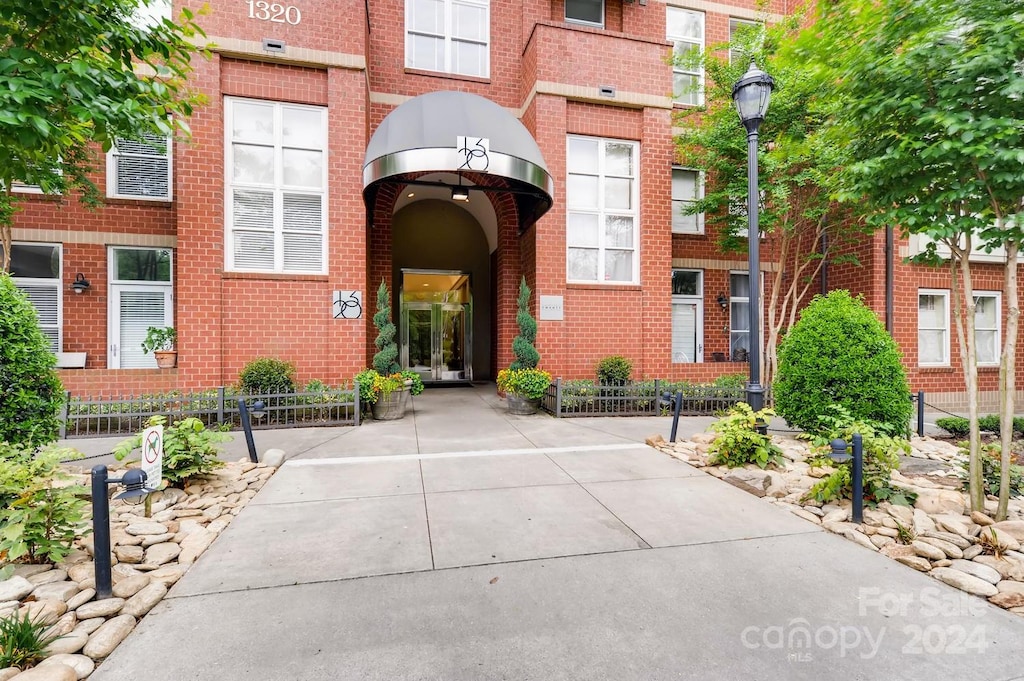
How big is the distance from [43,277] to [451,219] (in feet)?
32.7

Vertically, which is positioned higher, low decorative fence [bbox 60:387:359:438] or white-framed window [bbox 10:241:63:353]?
white-framed window [bbox 10:241:63:353]

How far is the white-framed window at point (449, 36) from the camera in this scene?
36.9 ft

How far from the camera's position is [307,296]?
905 centimetres

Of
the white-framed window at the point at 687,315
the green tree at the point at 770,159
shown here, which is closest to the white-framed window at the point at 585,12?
the green tree at the point at 770,159

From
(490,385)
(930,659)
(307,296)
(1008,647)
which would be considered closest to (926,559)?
(1008,647)

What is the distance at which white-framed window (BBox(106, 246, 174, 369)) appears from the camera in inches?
375

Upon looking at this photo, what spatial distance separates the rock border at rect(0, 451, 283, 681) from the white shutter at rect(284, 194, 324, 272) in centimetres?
560

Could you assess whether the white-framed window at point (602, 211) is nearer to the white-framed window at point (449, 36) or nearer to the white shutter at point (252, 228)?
the white-framed window at point (449, 36)

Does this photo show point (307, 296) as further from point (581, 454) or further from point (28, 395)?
point (581, 454)

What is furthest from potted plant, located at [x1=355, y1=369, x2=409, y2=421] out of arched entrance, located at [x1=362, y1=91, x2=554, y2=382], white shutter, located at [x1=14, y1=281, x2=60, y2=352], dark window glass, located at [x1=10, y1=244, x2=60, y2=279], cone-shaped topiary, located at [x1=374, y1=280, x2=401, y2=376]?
dark window glass, located at [x1=10, y1=244, x2=60, y2=279]

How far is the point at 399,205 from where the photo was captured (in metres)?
13.9

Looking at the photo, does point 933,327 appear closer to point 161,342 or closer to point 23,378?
point 23,378

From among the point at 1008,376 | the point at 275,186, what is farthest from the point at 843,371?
the point at 275,186

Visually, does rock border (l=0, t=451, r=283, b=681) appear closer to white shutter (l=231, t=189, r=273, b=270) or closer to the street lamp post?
white shutter (l=231, t=189, r=273, b=270)
